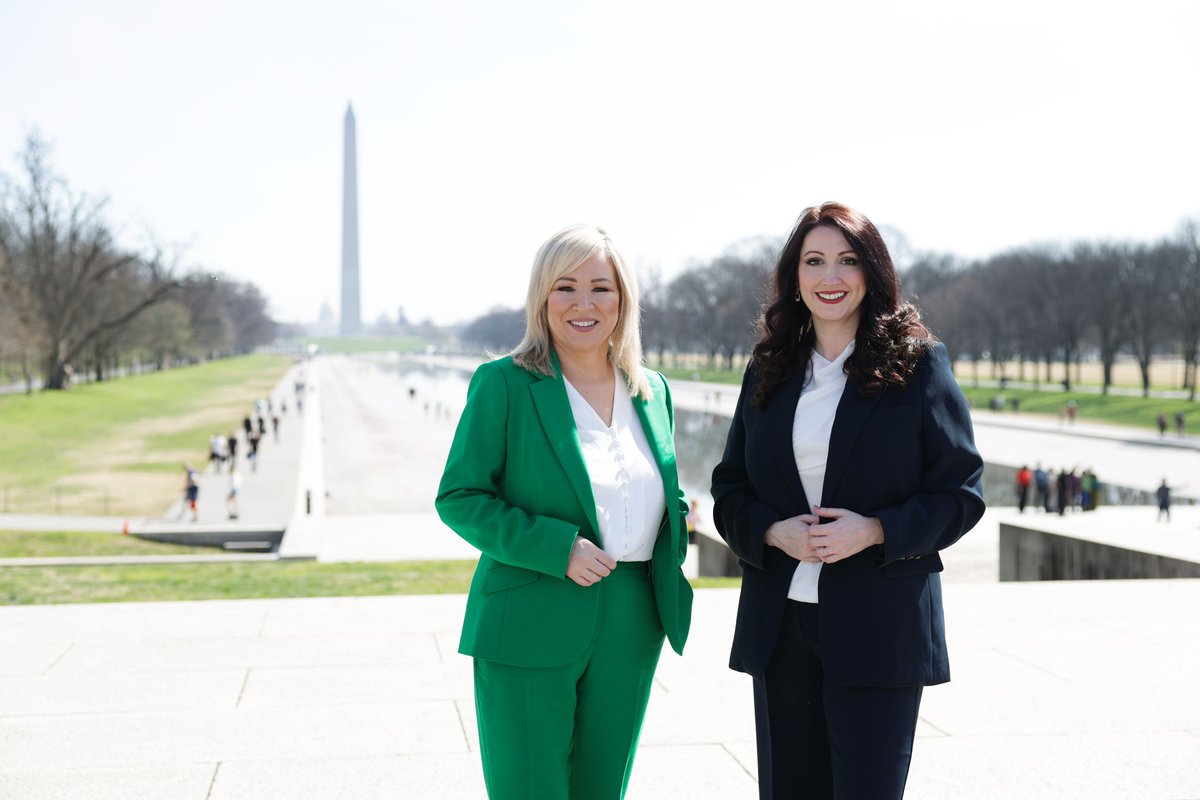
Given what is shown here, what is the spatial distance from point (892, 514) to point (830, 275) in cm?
65

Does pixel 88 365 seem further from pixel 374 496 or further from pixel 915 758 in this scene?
Answer: pixel 915 758

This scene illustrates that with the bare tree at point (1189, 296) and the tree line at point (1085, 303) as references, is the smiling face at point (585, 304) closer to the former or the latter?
the tree line at point (1085, 303)

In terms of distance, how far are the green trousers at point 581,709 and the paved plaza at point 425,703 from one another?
1304 millimetres

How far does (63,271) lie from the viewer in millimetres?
65438

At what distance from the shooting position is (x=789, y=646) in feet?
9.87

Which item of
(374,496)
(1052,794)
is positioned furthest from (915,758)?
(374,496)

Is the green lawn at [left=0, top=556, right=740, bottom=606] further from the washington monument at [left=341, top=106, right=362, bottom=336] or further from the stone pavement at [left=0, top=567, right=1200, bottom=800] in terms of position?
the washington monument at [left=341, top=106, right=362, bottom=336]

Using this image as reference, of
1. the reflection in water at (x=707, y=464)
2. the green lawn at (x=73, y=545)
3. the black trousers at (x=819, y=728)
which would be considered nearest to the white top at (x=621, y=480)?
the black trousers at (x=819, y=728)

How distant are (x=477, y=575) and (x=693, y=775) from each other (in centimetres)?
192

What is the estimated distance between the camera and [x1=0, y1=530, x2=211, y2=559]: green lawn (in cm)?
1641

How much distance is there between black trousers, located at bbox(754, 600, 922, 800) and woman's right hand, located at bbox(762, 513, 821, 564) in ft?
0.55

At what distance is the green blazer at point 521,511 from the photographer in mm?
2943

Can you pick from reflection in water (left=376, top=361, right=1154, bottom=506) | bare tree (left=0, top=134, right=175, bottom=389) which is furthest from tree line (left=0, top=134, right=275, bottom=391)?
reflection in water (left=376, top=361, right=1154, bottom=506)

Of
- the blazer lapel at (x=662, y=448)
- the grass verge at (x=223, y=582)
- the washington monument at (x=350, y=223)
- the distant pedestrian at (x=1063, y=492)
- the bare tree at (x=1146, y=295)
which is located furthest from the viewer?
the washington monument at (x=350, y=223)
